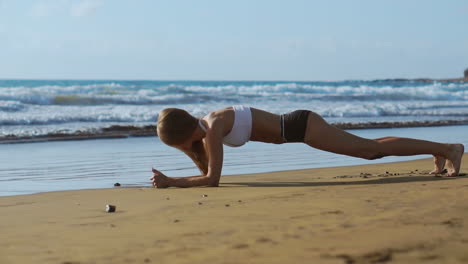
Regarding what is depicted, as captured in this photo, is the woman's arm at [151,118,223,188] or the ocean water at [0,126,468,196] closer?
the woman's arm at [151,118,223,188]

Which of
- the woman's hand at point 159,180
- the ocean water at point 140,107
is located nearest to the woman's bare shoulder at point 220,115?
the woman's hand at point 159,180

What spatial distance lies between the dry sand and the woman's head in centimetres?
42

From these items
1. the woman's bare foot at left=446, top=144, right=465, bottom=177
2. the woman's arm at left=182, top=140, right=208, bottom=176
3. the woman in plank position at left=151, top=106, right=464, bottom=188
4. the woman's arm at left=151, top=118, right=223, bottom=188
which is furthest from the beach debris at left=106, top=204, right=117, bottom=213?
the woman's bare foot at left=446, top=144, right=465, bottom=177

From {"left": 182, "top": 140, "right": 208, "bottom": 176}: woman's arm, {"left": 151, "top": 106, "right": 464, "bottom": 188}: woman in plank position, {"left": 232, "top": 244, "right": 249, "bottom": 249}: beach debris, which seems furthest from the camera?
{"left": 182, "top": 140, "right": 208, "bottom": 176}: woman's arm

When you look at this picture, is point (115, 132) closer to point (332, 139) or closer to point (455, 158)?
point (332, 139)

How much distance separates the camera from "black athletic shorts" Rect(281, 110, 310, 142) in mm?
5789

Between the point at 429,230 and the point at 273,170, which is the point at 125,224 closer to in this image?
the point at 429,230

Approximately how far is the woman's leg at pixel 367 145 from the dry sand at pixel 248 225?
0.57 metres

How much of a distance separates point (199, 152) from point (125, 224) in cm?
233

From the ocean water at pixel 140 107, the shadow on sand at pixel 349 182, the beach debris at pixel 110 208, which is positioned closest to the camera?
the beach debris at pixel 110 208

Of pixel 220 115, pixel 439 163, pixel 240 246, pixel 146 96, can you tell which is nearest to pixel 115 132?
pixel 220 115

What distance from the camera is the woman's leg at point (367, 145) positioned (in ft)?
19.0

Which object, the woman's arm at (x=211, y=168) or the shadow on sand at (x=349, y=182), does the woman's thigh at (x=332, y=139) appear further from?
the woman's arm at (x=211, y=168)

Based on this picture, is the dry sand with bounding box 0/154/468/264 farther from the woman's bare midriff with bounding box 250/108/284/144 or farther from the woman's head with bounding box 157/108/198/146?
the woman's bare midriff with bounding box 250/108/284/144
